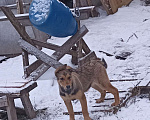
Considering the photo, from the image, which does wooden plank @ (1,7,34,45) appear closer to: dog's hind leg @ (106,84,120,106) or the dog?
the dog

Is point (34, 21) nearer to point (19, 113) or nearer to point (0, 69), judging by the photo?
point (19, 113)

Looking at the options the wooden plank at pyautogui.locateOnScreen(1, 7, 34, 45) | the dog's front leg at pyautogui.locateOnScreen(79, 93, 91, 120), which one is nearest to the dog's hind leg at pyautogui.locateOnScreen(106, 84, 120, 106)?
the dog's front leg at pyautogui.locateOnScreen(79, 93, 91, 120)

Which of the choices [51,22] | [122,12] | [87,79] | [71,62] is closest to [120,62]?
[71,62]

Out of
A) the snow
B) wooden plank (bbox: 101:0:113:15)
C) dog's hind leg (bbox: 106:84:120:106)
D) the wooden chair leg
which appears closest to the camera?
dog's hind leg (bbox: 106:84:120:106)

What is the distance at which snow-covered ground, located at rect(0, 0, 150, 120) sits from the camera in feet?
16.3

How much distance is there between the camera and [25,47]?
21.5 feet

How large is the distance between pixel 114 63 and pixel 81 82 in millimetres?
2988

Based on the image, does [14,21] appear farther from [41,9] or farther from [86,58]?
[86,58]

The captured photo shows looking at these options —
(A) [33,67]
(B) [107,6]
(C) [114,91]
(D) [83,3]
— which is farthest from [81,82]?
(D) [83,3]

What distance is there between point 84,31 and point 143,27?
359cm

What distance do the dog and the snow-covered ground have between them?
14.1 inches

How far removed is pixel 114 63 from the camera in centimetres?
745

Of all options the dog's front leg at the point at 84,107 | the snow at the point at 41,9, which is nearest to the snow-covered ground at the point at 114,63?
the dog's front leg at the point at 84,107

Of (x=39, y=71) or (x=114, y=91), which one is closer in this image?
(x=114, y=91)
